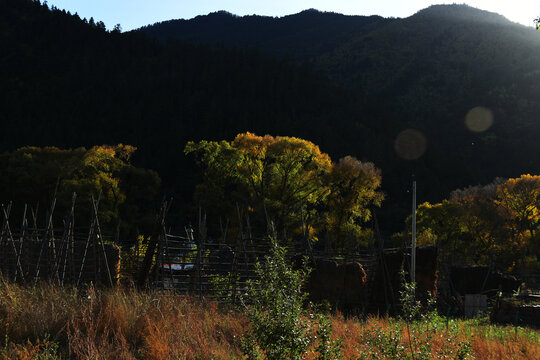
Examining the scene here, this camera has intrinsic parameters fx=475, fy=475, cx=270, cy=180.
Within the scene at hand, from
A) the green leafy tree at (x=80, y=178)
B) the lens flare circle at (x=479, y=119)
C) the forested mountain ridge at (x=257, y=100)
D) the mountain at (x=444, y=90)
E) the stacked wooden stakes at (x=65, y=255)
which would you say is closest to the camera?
the stacked wooden stakes at (x=65, y=255)

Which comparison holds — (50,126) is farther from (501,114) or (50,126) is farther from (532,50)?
(532,50)

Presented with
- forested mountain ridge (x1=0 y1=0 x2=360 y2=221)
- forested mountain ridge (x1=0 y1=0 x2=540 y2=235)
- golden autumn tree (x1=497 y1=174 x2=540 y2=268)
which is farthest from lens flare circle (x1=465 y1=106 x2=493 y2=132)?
golden autumn tree (x1=497 y1=174 x2=540 y2=268)

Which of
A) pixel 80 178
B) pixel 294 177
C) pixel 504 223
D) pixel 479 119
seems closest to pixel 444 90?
pixel 479 119

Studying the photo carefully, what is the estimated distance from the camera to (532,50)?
125438 millimetres

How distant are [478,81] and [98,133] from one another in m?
92.3

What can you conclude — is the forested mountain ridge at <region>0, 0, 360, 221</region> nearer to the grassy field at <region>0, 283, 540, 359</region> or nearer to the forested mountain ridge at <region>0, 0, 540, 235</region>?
the forested mountain ridge at <region>0, 0, 540, 235</region>

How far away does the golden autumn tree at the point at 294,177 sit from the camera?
125 ft

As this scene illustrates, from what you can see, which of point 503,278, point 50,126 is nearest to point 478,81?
point 50,126

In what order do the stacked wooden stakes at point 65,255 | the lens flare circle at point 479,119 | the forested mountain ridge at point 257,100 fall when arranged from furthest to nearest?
the lens flare circle at point 479,119
the forested mountain ridge at point 257,100
the stacked wooden stakes at point 65,255

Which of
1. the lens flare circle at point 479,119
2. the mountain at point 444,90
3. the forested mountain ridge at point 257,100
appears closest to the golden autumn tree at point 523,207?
the forested mountain ridge at point 257,100

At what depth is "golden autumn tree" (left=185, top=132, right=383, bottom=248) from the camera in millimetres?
38000

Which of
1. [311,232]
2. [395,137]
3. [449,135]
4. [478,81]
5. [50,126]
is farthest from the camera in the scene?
[478,81]

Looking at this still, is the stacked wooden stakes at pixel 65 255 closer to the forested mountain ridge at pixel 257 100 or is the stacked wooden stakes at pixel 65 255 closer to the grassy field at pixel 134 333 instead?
the grassy field at pixel 134 333

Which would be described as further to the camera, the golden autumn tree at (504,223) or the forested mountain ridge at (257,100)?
the forested mountain ridge at (257,100)
